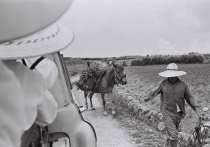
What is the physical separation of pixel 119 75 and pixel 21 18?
10.7 meters

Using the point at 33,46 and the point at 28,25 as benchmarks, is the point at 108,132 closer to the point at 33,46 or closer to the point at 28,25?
the point at 33,46

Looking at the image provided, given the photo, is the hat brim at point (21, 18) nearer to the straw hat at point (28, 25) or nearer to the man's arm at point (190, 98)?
the straw hat at point (28, 25)

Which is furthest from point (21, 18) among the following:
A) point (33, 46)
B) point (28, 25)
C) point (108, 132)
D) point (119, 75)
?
point (119, 75)

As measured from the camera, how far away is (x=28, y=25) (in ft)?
3.78

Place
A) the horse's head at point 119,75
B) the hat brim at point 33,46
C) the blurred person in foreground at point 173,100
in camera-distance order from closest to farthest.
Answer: the hat brim at point 33,46, the blurred person in foreground at point 173,100, the horse's head at point 119,75

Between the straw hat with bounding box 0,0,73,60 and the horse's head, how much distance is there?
10.3 m

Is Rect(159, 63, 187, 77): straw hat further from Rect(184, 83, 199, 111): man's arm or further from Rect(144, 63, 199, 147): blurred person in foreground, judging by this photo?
Rect(184, 83, 199, 111): man's arm

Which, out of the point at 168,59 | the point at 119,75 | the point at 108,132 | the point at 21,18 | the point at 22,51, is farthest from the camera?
the point at 168,59

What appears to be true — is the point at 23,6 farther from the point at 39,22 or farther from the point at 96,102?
the point at 96,102

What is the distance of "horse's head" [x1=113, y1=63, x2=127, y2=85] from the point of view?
38.2 ft

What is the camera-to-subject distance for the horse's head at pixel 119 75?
11.6 m

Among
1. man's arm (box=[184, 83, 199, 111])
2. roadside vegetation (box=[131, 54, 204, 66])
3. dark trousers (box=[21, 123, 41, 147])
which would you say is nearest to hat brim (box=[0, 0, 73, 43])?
dark trousers (box=[21, 123, 41, 147])

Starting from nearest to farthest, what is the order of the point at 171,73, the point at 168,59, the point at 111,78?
the point at 171,73 < the point at 111,78 < the point at 168,59

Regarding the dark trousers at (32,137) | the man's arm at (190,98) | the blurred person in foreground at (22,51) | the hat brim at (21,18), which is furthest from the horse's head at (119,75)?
the hat brim at (21,18)
